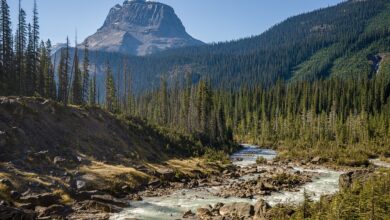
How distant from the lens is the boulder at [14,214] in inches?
1137

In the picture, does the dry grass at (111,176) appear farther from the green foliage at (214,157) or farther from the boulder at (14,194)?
the green foliage at (214,157)

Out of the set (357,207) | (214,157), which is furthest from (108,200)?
(214,157)

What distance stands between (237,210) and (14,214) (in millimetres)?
18611

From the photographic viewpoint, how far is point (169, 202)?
41.4 metres

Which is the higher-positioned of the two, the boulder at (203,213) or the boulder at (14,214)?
the boulder at (14,214)

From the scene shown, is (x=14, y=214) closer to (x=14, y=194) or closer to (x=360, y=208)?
(x=14, y=194)

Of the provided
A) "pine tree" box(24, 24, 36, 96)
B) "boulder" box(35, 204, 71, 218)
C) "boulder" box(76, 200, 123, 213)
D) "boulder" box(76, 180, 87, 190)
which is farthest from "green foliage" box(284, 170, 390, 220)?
"pine tree" box(24, 24, 36, 96)

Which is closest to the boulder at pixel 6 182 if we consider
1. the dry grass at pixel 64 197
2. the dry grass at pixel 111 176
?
the dry grass at pixel 64 197

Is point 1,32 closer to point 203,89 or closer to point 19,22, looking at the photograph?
point 19,22

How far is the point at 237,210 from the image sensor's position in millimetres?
35469

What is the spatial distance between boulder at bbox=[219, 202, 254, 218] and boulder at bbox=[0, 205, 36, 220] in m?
16.4

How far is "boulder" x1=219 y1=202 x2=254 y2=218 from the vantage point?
3467cm

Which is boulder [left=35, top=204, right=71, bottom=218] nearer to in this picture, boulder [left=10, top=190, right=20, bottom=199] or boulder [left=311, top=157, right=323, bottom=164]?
boulder [left=10, top=190, right=20, bottom=199]

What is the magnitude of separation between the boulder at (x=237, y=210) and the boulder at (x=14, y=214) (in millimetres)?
16382
